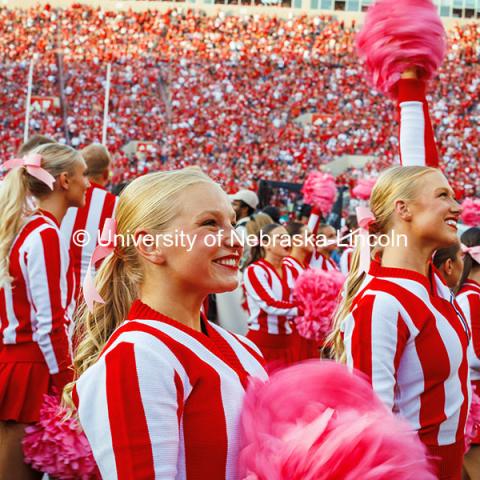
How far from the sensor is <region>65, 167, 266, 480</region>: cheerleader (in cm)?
134

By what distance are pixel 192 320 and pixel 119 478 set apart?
1.16ft

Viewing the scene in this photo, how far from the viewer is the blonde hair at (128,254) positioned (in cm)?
156

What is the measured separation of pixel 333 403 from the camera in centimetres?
130

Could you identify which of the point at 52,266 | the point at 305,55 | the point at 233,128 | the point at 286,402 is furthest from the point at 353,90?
the point at 286,402

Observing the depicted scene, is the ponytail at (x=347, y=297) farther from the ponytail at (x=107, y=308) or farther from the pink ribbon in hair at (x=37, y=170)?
the pink ribbon in hair at (x=37, y=170)

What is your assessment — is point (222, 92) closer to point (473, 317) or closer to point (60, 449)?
point (473, 317)

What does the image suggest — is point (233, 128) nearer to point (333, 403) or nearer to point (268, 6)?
point (268, 6)

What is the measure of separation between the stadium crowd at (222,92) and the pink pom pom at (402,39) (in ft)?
51.1

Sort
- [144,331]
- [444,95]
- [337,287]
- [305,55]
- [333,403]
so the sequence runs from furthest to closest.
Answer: [305,55] → [444,95] → [337,287] → [144,331] → [333,403]

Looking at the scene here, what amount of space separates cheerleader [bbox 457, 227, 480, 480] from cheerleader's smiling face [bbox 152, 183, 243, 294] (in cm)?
169

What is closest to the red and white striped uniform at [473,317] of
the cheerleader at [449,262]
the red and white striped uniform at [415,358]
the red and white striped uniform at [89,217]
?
the cheerleader at [449,262]

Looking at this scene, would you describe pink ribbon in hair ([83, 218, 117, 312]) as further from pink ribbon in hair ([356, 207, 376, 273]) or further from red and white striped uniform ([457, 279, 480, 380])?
red and white striped uniform ([457, 279, 480, 380])

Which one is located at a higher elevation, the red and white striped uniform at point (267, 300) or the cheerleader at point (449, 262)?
the red and white striped uniform at point (267, 300)

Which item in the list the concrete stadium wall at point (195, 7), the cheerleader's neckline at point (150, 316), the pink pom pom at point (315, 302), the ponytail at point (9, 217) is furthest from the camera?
the concrete stadium wall at point (195, 7)
